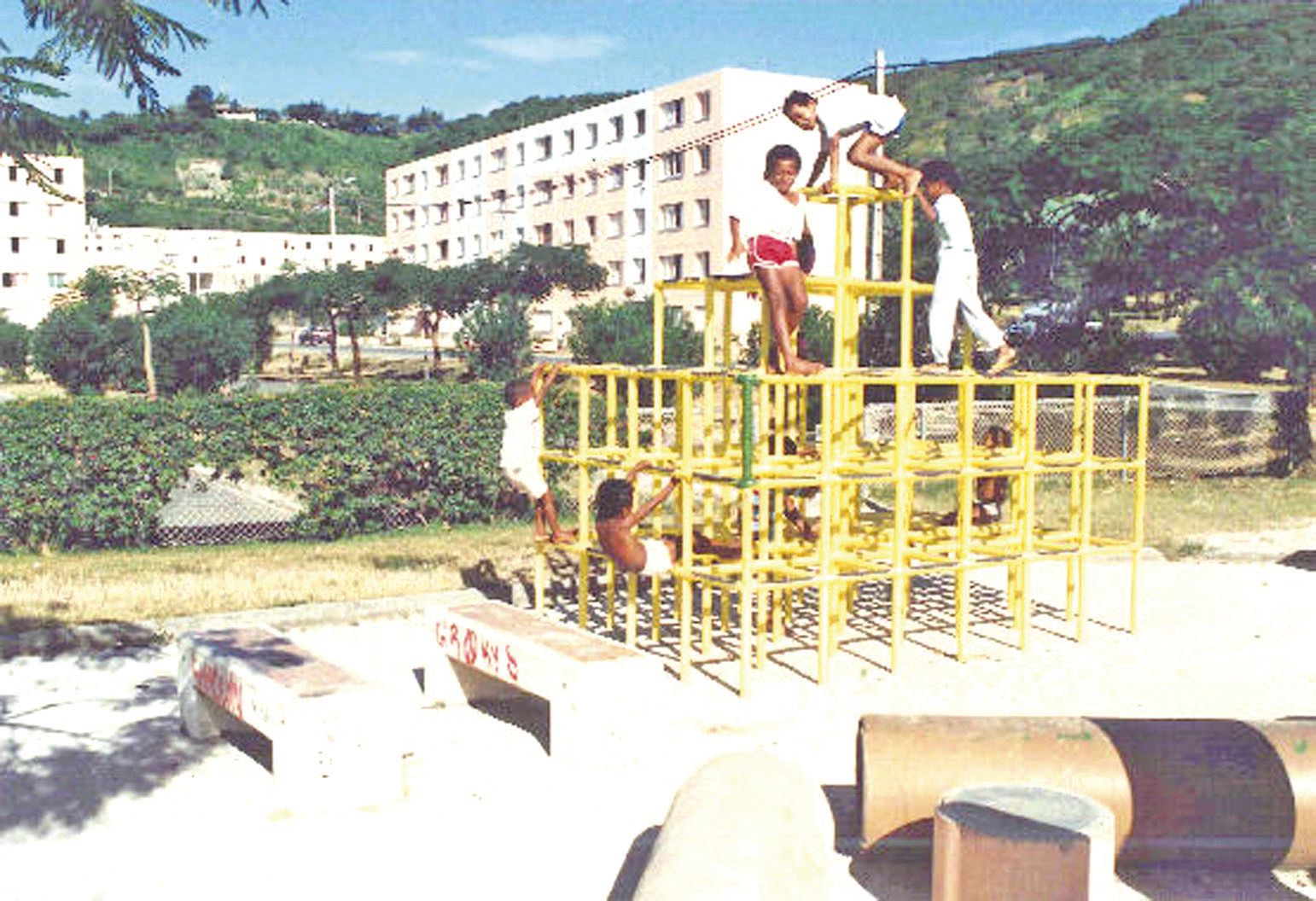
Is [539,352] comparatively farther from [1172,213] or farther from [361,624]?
[361,624]

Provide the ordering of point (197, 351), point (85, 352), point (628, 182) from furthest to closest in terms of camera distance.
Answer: point (628, 182)
point (85, 352)
point (197, 351)

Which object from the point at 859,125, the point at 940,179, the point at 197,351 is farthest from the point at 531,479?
the point at 197,351

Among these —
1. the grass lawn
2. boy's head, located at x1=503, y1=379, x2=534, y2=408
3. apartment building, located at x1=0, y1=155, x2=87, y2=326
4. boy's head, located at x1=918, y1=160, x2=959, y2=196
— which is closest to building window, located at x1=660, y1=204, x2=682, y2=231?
apartment building, located at x1=0, y1=155, x2=87, y2=326

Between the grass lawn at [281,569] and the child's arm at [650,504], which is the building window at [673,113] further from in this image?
the child's arm at [650,504]

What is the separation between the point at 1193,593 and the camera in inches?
501

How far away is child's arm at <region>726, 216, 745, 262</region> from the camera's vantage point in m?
9.60

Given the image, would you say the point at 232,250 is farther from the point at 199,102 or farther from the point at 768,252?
the point at 768,252

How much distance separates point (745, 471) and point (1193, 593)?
636cm

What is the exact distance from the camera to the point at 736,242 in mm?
9664

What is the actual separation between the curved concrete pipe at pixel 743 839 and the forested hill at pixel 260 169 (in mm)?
103714

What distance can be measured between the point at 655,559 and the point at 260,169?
147 m

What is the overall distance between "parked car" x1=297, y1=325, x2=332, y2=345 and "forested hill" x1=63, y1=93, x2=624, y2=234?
3049 centimetres

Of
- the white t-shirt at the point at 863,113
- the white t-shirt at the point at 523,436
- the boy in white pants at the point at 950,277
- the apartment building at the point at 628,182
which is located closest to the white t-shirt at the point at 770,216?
the white t-shirt at the point at 863,113

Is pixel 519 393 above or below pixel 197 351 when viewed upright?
below
